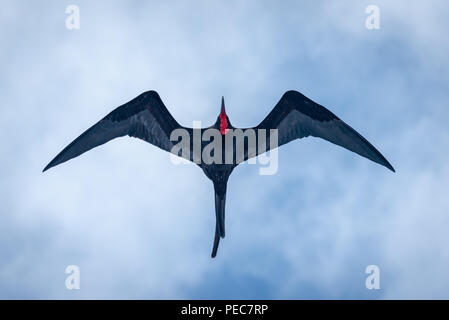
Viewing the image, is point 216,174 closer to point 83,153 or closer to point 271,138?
point 271,138

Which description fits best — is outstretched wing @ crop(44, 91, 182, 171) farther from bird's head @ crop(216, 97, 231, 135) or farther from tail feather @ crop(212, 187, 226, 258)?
tail feather @ crop(212, 187, 226, 258)

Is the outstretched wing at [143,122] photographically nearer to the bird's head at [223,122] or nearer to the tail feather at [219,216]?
the bird's head at [223,122]

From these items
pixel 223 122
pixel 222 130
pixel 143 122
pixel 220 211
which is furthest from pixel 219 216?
pixel 143 122

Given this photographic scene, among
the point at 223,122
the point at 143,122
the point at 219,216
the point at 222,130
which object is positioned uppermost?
the point at 143,122

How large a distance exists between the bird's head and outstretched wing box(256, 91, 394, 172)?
2.46 feet

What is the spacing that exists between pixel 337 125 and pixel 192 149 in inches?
128

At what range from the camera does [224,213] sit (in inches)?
488

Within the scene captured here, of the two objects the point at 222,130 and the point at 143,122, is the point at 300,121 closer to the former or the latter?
the point at 222,130

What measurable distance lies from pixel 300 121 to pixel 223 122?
1806 mm

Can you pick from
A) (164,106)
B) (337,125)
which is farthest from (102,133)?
(337,125)

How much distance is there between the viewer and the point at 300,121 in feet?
43.4

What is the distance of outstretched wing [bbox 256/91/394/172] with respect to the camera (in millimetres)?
13109

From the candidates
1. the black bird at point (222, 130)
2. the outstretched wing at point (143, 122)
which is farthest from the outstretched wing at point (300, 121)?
the outstretched wing at point (143, 122)

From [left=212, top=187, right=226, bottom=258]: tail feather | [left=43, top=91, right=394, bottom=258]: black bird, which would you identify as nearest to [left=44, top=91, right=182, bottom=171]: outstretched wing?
[left=43, top=91, right=394, bottom=258]: black bird
